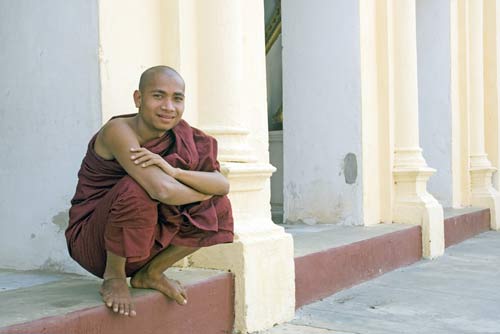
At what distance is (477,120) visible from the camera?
9.21 metres

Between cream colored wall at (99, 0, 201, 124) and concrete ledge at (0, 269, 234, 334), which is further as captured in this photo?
cream colored wall at (99, 0, 201, 124)

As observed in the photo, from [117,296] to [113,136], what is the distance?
640 millimetres

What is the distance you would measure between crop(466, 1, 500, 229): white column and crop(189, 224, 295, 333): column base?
5.66 meters

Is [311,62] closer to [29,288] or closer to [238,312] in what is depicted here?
[238,312]

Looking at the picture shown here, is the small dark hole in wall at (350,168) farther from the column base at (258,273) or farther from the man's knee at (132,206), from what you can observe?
the man's knee at (132,206)

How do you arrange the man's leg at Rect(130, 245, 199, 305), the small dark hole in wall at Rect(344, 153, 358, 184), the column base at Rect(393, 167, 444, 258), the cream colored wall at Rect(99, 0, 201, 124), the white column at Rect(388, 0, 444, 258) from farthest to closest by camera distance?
the white column at Rect(388, 0, 444, 258) → the column base at Rect(393, 167, 444, 258) → the small dark hole in wall at Rect(344, 153, 358, 184) → the cream colored wall at Rect(99, 0, 201, 124) → the man's leg at Rect(130, 245, 199, 305)

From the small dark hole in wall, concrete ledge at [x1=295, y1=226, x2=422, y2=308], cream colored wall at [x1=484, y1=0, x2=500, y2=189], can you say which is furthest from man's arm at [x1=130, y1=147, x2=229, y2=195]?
cream colored wall at [x1=484, y1=0, x2=500, y2=189]

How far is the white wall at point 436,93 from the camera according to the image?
8.23 m

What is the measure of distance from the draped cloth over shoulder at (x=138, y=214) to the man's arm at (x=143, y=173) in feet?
0.13

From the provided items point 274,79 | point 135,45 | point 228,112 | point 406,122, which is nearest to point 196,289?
point 228,112

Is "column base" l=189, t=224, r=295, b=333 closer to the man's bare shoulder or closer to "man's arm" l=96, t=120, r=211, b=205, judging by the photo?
"man's arm" l=96, t=120, r=211, b=205

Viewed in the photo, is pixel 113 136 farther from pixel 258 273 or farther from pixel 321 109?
pixel 321 109

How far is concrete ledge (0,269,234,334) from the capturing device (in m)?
2.62

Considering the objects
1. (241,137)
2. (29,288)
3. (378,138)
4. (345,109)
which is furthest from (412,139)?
(29,288)
